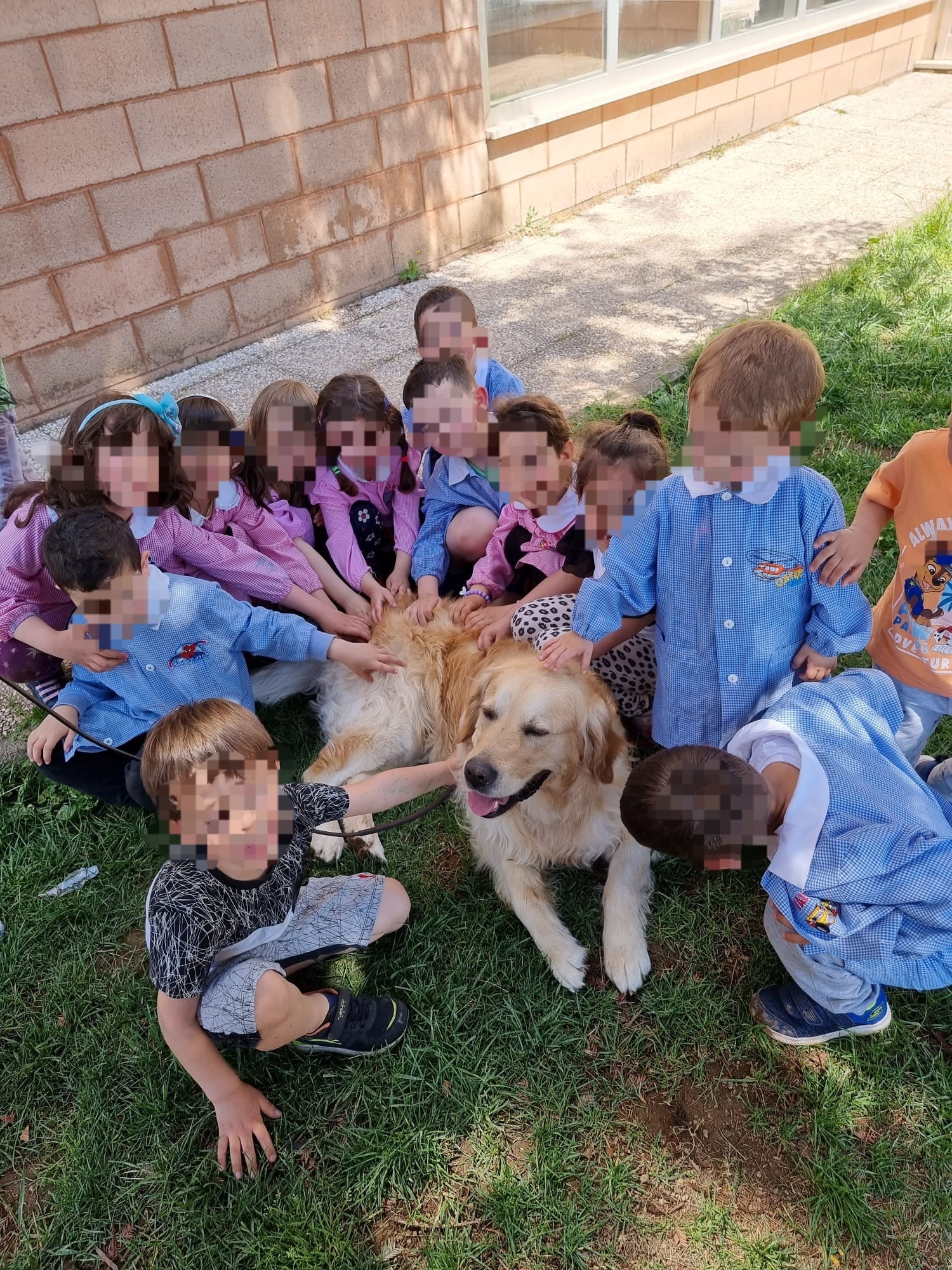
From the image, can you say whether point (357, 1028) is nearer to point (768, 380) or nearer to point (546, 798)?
point (546, 798)

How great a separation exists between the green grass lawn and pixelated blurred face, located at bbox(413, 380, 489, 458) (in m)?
1.67

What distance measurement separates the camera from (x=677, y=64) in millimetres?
8039

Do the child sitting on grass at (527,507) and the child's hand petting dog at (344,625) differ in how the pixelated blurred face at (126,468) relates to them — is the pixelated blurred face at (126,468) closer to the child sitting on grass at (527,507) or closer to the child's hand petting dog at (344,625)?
the child's hand petting dog at (344,625)

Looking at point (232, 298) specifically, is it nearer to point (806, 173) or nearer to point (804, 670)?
point (804, 670)

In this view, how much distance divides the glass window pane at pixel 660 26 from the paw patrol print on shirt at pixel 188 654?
24.5 feet

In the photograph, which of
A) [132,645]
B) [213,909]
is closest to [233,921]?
[213,909]

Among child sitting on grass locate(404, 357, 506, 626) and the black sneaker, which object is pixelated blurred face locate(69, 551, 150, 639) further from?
the black sneaker

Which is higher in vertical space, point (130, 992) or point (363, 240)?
point (363, 240)

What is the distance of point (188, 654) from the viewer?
110 inches

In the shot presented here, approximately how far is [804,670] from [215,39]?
200 inches

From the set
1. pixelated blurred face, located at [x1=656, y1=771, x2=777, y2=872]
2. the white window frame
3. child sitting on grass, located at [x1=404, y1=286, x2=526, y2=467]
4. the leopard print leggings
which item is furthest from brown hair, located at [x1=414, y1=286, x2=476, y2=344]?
the white window frame

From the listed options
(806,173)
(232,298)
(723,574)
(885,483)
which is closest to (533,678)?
(723,574)

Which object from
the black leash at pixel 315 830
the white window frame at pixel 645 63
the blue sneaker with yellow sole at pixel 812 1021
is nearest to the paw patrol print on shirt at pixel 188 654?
the black leash at pixel 315 830

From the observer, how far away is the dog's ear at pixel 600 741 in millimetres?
2506
